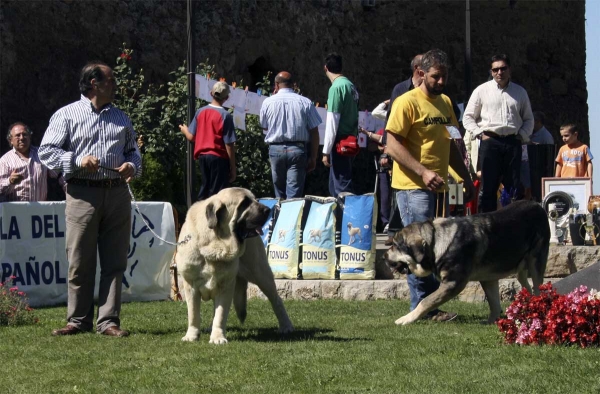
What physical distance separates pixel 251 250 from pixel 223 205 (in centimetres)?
72

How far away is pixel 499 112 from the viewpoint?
37.9ft

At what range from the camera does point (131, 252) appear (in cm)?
1192

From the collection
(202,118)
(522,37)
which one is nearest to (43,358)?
(202,118)

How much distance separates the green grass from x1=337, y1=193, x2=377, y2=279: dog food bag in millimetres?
2304

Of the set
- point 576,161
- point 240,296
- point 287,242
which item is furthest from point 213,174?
point 576,161

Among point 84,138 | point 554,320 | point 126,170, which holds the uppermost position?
point 84,138

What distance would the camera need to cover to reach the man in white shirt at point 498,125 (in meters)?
11.6

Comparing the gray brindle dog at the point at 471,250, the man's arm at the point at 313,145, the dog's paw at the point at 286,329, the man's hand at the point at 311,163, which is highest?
the man's arm at the point at 313,145

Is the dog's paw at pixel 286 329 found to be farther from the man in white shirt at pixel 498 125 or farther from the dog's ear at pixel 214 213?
the man in white shirt at pixel 498 125

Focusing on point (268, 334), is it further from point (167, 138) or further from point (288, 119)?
point (167, 138)

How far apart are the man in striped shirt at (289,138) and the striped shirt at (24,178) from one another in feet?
8.62

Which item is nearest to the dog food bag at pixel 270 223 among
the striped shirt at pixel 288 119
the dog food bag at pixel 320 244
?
the dog food bag at pixel 320 244

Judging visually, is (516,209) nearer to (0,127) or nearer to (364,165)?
(0,127)

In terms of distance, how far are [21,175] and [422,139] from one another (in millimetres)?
5037
